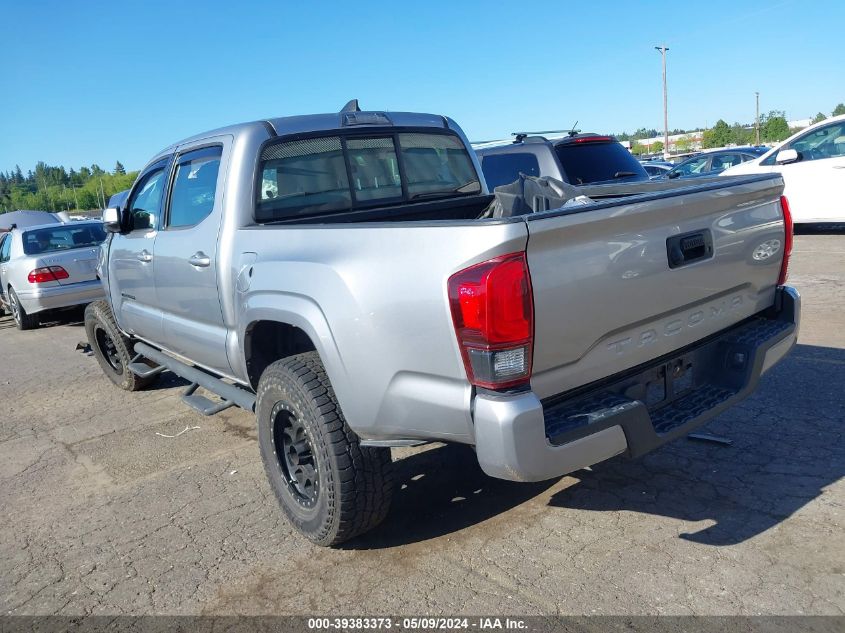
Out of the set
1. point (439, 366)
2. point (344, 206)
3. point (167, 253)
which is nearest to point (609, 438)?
point (439, 366)

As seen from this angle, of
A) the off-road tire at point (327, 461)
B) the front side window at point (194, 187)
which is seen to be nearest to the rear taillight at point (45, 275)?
the front side window at point (194, 187)

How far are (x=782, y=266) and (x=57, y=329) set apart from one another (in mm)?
10728

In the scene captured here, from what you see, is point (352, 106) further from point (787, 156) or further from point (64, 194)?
point (64, 194)

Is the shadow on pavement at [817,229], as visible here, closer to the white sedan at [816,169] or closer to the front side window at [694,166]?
the white sedan at [816,169]

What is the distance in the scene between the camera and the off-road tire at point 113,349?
605 cm

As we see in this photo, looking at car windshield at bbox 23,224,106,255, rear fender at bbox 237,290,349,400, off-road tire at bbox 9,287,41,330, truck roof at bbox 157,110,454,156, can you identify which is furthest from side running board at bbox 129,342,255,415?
off-road tire at bbox 9,287,41,330

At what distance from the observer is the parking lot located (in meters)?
2.79

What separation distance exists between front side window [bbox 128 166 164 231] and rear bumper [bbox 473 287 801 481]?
3.28m

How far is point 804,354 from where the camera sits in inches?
216

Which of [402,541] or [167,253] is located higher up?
[167,253]

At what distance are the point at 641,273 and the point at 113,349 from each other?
5458 mm

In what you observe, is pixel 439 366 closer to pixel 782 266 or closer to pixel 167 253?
pixel 782 266

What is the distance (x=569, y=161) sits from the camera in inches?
321

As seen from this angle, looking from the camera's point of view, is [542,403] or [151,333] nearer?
[542,403]
